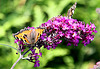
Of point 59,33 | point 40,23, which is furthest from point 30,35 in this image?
point 40,23

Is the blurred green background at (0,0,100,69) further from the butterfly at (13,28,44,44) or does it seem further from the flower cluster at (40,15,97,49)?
the butterfly at (13,28,44,44)

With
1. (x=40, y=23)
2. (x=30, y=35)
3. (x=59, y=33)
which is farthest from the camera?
(x=40, y=23)

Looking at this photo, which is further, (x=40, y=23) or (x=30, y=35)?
(x=40, y=23)

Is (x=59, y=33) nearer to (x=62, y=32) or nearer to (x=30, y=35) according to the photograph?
(x=62, y=32)

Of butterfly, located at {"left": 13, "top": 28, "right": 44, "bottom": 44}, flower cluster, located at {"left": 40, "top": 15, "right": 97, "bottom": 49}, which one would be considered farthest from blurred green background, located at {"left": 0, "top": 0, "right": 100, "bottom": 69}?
butterfly, located at {"left": 13, "top": 28, "right": 44, "bottom": 44}

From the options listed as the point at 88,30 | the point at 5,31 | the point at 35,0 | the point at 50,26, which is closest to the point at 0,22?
the point at 5,31

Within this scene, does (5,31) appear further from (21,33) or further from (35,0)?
(21,33)
